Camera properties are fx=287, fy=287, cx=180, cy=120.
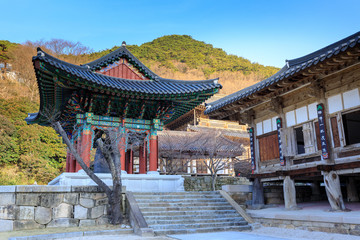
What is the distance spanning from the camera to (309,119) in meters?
9.35

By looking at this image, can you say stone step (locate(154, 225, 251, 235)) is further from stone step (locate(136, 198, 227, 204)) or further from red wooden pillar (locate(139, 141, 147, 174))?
red wooden pillar (locate(139, 141, 147, 174))

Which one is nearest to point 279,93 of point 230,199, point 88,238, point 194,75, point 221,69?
point 230,199

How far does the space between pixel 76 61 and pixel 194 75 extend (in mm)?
23374

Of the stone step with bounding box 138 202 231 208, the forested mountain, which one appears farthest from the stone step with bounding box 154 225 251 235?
the forested mountain

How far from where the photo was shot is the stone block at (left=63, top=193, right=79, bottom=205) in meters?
8.64

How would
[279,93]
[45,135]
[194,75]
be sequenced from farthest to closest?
[194,75], [45,135], [279,93]

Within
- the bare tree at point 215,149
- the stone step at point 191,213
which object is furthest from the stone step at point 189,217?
the bare tree at point 215,149

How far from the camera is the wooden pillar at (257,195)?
10586mm

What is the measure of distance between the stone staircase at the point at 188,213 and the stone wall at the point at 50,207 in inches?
54.4

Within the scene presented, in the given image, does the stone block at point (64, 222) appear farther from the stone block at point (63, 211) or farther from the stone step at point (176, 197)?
the stone step at point (176, 197)

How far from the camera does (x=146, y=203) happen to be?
925 cm

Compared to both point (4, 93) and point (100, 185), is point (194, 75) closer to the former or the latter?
point (4, 93)

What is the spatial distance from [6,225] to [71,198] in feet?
5.77

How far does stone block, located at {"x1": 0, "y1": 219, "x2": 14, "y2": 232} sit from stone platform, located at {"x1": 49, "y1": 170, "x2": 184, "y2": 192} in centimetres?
268
